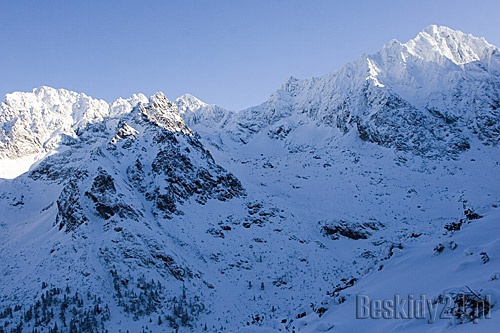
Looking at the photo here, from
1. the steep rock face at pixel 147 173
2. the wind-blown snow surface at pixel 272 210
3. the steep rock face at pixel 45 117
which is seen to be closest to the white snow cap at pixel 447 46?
the wind-blown snow surface at pixel 272 210

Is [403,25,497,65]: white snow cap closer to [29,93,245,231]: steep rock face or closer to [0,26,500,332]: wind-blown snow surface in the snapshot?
[0,26,500,332]: wind-blown snow surface

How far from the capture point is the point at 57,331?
84.9ft

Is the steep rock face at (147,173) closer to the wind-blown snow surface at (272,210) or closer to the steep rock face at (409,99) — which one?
the wind-blown snow surface at (272,210)

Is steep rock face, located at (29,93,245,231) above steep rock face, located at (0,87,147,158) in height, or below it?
below

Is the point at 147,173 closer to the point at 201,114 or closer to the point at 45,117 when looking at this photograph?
the point at 45,117

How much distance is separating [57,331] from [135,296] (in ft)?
21.3

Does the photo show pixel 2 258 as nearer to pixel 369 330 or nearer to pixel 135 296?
pixel 135 296

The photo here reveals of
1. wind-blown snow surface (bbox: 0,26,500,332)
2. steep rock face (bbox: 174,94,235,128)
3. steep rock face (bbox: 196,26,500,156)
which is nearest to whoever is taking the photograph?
wind-blown snow surface (bbox: 0,26,500,332)

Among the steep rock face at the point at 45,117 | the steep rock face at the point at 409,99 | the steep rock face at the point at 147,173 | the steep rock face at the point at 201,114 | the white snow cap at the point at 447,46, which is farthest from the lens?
the steep rock face at the point at 201,114

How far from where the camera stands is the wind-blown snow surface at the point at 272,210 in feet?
43.9

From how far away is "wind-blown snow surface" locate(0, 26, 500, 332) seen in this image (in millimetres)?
13366

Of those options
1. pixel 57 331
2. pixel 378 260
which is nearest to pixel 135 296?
pixel 57 331

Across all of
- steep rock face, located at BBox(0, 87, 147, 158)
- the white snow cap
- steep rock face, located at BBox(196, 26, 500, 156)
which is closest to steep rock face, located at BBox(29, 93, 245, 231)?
steep rock face, located at BBox(0, 87, 147, 158)

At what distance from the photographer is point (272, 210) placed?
54000mm
